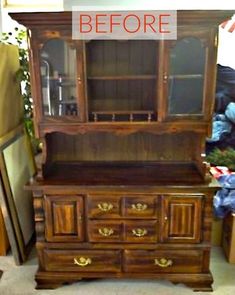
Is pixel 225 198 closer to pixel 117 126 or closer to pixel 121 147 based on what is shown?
pixel 121 147

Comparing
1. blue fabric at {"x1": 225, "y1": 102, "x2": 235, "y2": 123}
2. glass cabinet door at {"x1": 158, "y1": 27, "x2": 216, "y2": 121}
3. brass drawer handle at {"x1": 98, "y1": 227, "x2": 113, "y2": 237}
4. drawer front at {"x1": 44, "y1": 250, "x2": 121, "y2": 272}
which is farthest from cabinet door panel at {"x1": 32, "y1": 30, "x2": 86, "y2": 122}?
blue fabric at {"x1": 225, "y1": 102, "x2": 235, "y2": 123}

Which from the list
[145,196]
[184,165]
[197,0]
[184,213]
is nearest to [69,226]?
[145,196]

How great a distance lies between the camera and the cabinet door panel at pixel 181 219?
201cm

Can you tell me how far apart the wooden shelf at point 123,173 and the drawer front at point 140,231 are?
260mm

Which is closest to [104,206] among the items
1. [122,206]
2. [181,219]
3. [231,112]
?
[122,206]

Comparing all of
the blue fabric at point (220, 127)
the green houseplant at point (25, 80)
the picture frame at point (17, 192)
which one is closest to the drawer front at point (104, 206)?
the picture frame at point (17, 192)

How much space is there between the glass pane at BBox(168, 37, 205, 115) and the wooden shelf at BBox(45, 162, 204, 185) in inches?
17.0

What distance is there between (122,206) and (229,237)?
3.08ft

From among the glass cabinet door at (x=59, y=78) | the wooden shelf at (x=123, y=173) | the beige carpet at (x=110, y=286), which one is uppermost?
the glass cabinet door at (x=59, y=78)

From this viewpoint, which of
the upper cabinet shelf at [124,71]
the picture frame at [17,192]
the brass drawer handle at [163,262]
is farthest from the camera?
the picture frame at [17,192]

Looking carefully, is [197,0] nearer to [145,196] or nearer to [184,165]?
[184,165]

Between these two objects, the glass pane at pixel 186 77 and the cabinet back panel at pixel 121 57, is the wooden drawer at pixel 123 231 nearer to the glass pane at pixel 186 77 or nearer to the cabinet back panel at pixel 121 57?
the glass pane at pixel 186 77

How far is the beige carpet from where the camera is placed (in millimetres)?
2129

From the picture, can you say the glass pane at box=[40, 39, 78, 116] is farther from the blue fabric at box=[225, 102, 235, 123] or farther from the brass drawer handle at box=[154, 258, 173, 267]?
the blue fabric at box=[225, 102, 235, 123]
